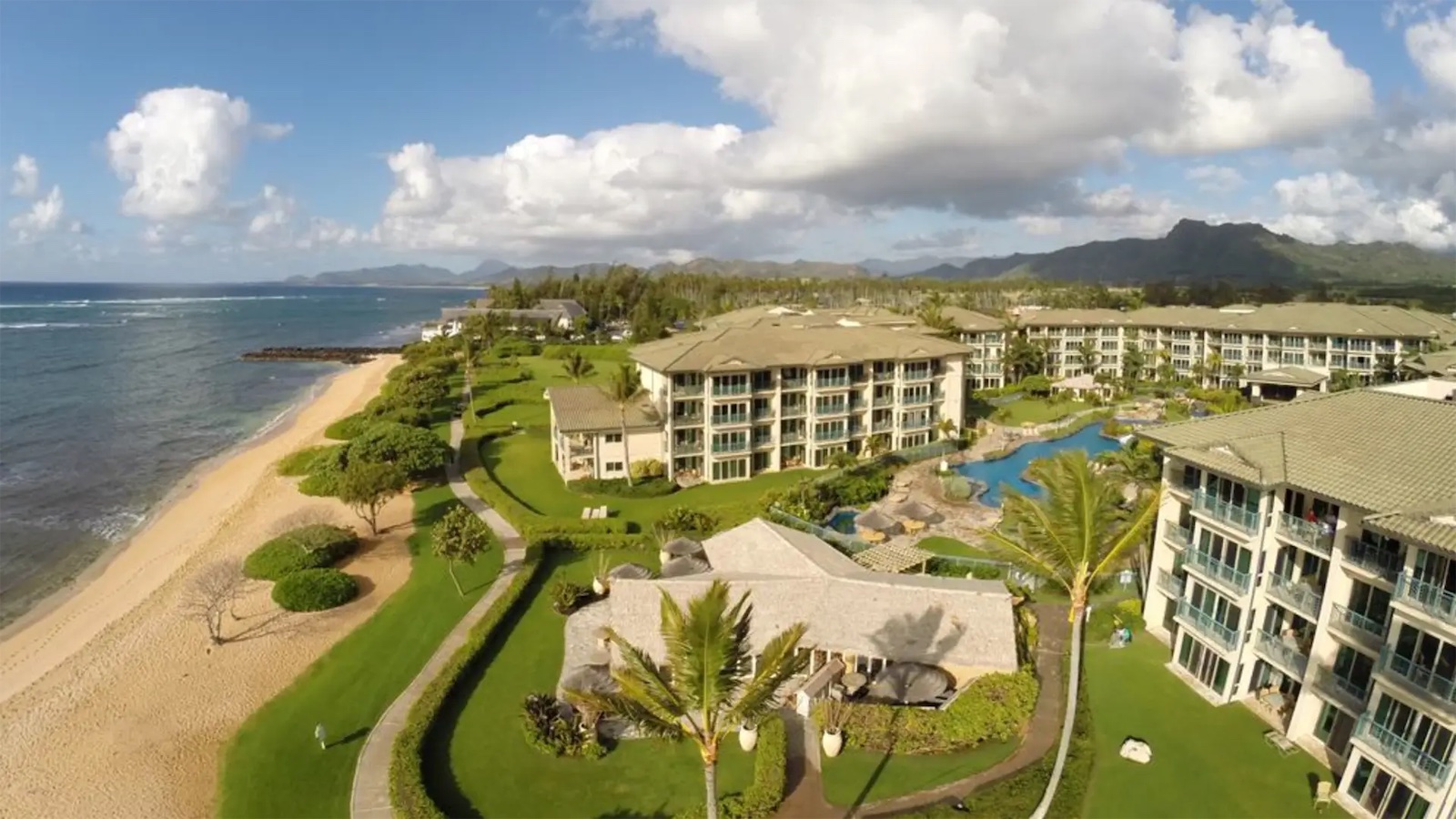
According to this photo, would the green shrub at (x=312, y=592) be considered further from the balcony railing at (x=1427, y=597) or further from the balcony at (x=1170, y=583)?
the balcony railing at (x=1427, y=597)

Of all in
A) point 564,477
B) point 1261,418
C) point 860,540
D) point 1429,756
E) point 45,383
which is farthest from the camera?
point 45,383

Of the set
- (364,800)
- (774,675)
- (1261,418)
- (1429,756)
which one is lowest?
(364,800)

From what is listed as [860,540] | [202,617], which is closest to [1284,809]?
[860,540]

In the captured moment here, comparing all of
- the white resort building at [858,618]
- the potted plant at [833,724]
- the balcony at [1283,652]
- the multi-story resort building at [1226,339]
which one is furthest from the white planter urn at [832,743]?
the multi-story resort building at [1226,339]

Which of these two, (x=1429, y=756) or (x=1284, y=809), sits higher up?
(x=1429, y=756)

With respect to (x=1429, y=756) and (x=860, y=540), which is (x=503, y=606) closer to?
(x=860, y=540)

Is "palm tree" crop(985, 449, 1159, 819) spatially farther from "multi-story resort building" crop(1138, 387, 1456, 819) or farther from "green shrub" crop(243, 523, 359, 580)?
"green shrub" crop(243, 523, 359, 580)

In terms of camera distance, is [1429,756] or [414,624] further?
[414,624]

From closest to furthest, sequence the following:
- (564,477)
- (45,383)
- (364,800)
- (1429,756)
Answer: (1429,756) → (364,800) → (564,477) → (45,383)
